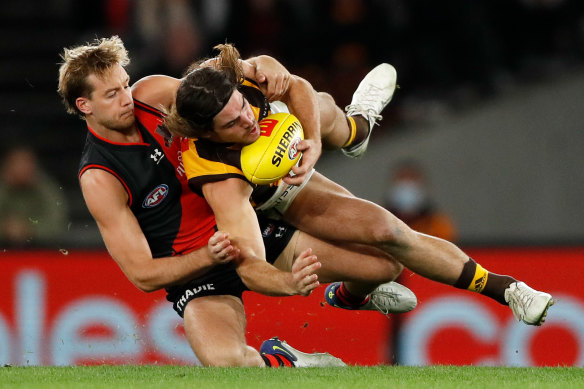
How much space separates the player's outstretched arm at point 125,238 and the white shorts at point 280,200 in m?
0.72

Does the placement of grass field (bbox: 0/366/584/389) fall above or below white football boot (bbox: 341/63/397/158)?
below

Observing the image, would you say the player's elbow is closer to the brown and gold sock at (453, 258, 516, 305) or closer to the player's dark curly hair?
the player's dark curly hair

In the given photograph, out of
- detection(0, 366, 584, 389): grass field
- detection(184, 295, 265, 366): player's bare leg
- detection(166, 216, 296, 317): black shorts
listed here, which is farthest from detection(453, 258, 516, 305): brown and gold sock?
detection(184, 295, 265, 366): player's bare leg

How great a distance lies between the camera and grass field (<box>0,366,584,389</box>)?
571 centimetres

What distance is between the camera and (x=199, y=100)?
6.10 m

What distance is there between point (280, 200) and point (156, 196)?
75cm

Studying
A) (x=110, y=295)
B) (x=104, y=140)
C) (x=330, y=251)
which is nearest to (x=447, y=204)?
(x=110, y=295)

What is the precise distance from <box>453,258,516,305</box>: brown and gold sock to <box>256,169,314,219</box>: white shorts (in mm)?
1125

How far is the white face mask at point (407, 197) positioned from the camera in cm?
1053

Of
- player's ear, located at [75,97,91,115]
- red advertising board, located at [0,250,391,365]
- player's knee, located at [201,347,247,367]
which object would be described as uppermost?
player's ear, located at [75,97,91,115]

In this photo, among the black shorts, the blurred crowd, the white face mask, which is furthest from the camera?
the blurred crowd

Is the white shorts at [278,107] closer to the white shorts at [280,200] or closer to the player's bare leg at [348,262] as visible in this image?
the white shorts at [280,200]

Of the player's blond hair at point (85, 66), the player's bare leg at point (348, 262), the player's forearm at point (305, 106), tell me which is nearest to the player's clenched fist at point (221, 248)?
the player's forearm at point (305, 106)

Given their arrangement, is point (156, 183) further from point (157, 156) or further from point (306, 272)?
point (306, 272)
